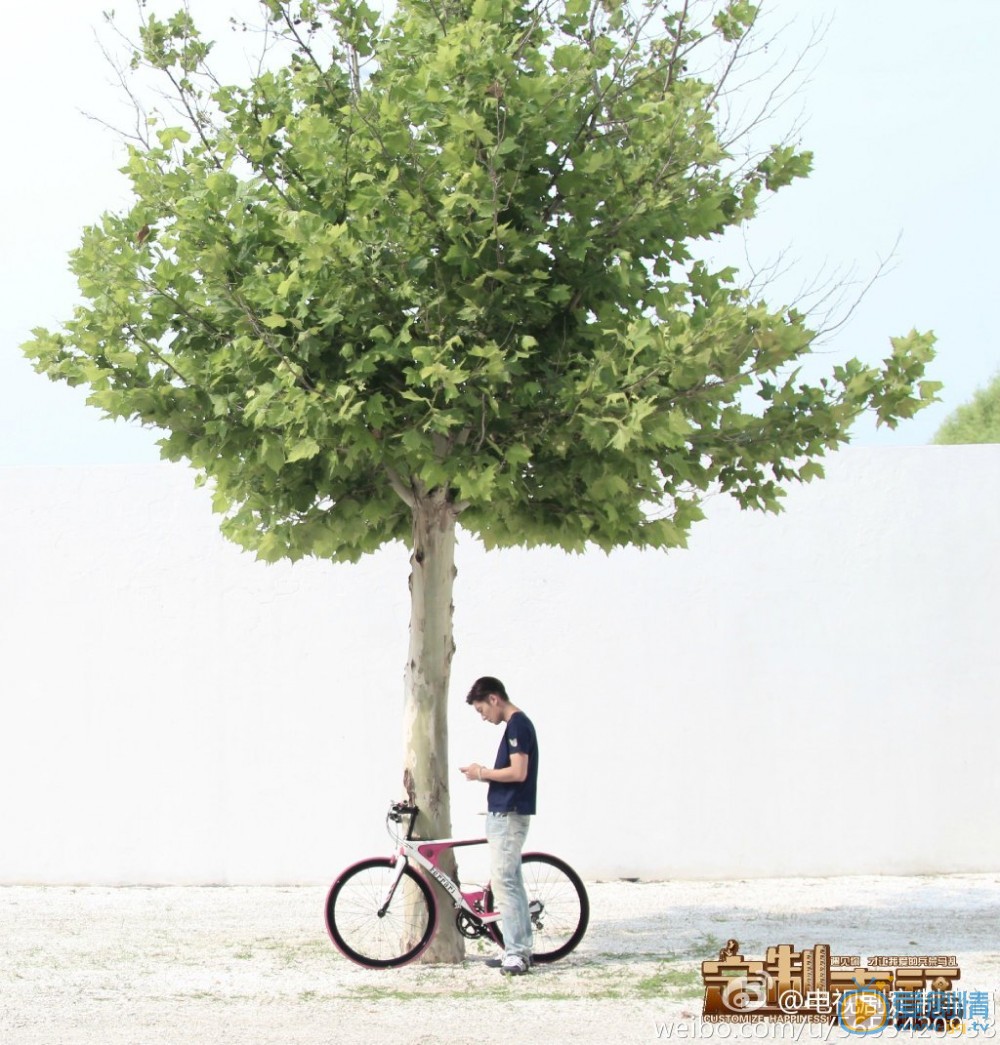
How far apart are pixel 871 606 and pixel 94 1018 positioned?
6.74m

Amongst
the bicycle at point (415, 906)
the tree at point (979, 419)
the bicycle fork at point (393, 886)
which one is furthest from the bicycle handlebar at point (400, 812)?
the tree at point (979, 419)

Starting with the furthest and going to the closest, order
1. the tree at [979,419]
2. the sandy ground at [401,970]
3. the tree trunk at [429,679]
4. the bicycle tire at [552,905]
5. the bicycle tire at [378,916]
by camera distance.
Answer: the tree at [979,419], the tree trunk at [429,679], the bicycle tire at [552,905], the bicycle tire at [378,916], the sandy ground at [401,970]

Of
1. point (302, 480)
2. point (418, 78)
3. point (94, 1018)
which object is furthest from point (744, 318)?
point (94, 1018)

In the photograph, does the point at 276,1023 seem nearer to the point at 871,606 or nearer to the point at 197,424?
the point at 197,424

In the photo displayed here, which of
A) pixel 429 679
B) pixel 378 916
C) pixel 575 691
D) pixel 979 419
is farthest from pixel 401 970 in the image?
pixel 979 419

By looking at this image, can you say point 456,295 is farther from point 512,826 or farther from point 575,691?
point 575,691

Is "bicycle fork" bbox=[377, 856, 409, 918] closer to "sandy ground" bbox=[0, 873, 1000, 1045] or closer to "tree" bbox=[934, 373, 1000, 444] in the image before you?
"sandy ground" bbox=[0, 873, 1000, 1045]

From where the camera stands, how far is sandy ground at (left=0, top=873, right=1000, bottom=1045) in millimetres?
6715

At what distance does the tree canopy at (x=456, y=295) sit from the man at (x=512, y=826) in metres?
1.21

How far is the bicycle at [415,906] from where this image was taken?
821cm

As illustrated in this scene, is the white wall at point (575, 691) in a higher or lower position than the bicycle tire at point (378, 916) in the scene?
higher

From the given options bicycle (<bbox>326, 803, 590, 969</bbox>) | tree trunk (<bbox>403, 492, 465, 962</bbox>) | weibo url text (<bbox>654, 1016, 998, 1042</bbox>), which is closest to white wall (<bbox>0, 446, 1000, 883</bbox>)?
tree trunk (<bbox>403, 492, 465, 962</bbox>)

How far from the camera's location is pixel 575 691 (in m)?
11.5

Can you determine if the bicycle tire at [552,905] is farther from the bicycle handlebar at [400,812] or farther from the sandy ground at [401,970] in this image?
the bicycle handlebar at [400,812]
